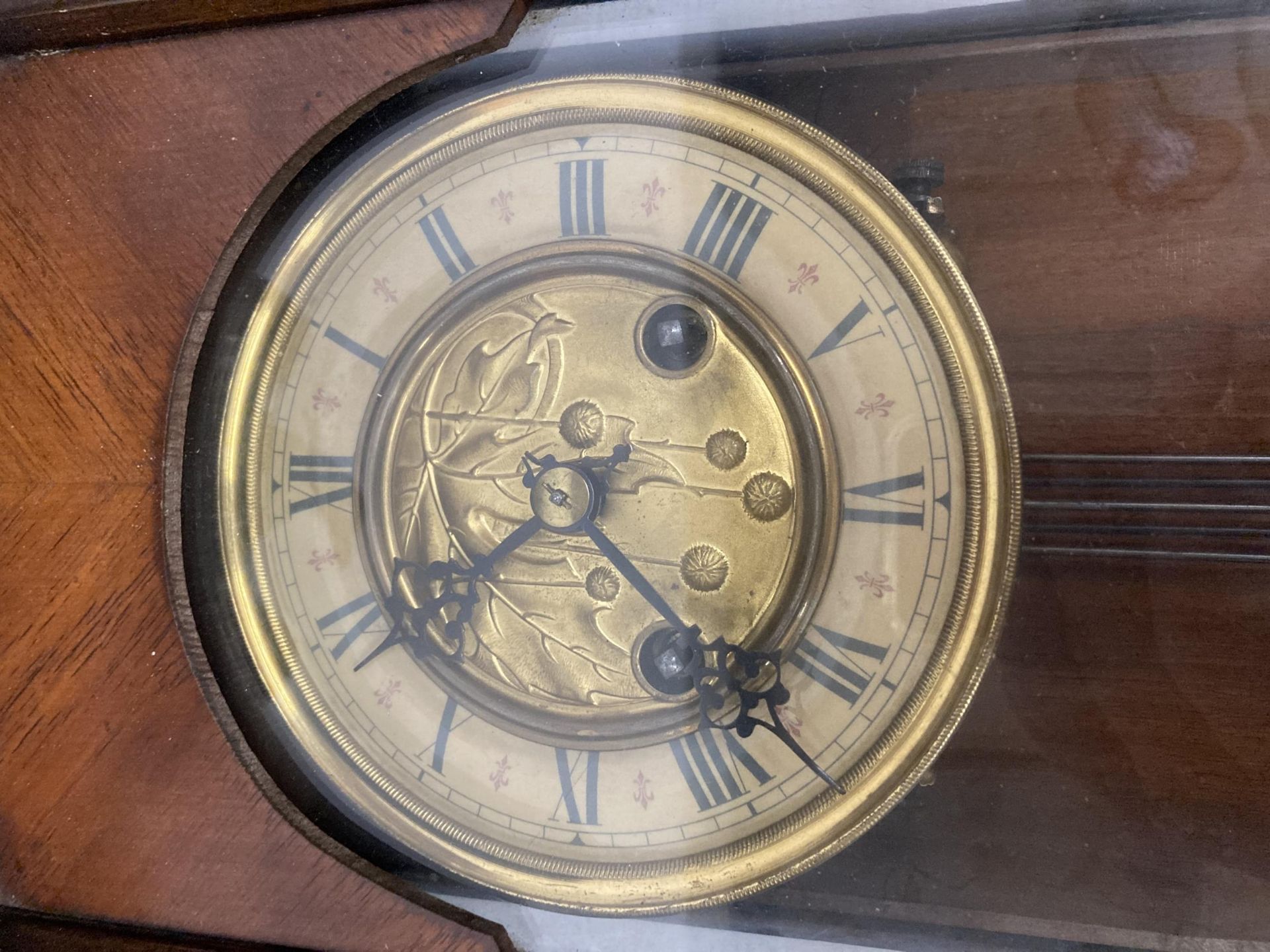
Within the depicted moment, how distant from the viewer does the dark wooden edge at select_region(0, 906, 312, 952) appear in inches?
26.3

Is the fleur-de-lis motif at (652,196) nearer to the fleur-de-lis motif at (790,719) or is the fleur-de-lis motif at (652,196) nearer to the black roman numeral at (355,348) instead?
the black roman numeral at (355,348)

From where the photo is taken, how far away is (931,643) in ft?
1.95

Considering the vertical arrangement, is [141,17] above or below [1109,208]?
above

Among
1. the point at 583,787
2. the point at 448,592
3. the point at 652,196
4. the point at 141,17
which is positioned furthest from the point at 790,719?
the point at 141,17

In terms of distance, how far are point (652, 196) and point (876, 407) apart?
Result: 0.21 meters

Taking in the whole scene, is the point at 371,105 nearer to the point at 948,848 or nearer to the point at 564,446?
the point at 564,446

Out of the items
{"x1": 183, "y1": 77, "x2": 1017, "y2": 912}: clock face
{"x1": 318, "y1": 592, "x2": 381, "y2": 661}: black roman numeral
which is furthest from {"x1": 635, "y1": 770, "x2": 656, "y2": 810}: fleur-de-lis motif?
{"x1": 318, "y1": 592, "x2": 381, "y2": 661}: black roman numeral

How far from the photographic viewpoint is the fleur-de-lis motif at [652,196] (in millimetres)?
625

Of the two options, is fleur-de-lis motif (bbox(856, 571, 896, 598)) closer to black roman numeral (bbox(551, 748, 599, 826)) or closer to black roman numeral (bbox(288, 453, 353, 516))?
black roman numeral (bbox(551, 748, 599, 826))

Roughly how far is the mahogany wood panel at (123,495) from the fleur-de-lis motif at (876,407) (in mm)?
411

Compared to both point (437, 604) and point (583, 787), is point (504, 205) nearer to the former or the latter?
point (437, 604)

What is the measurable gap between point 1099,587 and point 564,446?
39cm

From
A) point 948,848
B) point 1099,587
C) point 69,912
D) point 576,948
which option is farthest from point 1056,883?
point 69,912

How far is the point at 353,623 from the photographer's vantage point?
68cm
